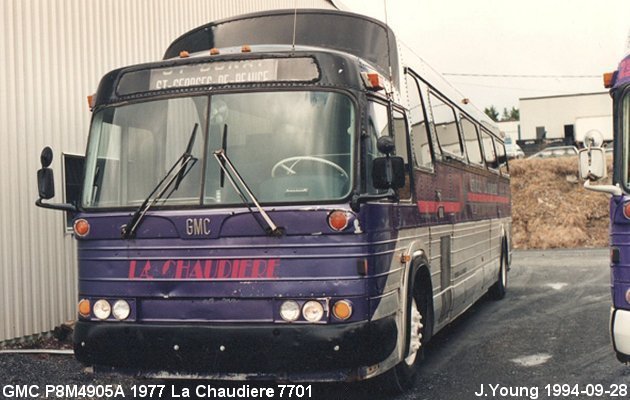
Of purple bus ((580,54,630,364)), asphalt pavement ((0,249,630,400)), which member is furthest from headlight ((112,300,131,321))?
purple bus ((580,54,630,364))

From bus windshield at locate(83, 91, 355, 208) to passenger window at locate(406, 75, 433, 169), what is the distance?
1742 mm

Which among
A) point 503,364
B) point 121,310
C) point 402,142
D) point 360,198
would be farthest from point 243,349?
point 503,364

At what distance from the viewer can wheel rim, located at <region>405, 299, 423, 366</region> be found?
6930mm

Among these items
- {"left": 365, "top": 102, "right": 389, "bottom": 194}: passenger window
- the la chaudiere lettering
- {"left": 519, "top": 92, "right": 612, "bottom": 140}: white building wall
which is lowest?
the la chaudiere lettering

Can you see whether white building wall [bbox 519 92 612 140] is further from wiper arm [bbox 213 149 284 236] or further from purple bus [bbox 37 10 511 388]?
wiper arm [bbox 213 149 284 236]

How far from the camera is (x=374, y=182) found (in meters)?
5.75

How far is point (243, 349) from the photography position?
18.6 feet

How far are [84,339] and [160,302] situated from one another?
0.71 meters

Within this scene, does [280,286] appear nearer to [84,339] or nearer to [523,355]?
[84,339]

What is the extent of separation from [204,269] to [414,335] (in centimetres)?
225

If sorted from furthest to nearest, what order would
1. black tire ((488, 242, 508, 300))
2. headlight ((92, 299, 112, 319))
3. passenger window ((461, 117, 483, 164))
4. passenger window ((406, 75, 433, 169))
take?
1. black tire ((488, 242, 508, 300))
2. passenger window ((461, 117, 483, 164))
3. passenger window ((406, 75, 433, 169))
4. headlight ((92, 299, 112, 319))

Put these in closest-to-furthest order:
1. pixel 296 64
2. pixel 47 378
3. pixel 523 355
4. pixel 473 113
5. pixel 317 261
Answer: pixel 317 261 < pixel 296 64 < pixel 47 378 < pixel 523 355 < pixel 473 113

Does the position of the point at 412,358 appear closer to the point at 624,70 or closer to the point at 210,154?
the point at 210,154

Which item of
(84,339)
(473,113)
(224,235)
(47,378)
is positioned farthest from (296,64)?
(473,113)
